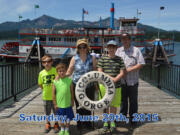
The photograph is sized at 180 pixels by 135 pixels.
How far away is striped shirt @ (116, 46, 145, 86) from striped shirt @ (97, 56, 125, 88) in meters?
0.36

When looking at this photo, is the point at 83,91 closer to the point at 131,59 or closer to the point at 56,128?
the point at 56,128

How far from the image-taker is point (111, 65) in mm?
2895

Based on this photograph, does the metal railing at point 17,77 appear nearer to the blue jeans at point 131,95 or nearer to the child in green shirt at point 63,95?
the child in green shirt at point 63,95

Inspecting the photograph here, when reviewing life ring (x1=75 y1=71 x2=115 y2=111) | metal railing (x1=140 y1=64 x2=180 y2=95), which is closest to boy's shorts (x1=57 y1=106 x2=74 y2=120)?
life ring (x1=75 y1=71 x2=115 y2=111)

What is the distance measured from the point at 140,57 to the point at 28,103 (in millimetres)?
3392

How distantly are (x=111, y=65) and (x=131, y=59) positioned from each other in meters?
0.53

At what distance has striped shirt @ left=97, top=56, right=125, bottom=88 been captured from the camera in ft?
9.48

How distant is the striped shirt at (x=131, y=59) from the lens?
10.5 feet

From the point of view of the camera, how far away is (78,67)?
298 cm

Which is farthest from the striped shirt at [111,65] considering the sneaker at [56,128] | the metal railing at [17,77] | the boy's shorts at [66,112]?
the metal railing at [17,77]

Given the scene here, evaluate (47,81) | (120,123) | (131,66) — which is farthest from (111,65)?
(120,123)

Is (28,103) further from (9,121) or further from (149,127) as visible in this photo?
(149,127)

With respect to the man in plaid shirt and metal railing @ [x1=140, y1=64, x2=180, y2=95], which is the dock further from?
metal railing @ [x1=140, y1=64, x2=180, y2=95]

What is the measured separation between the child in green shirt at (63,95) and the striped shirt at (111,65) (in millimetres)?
619
